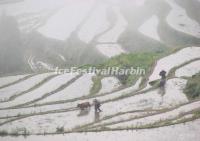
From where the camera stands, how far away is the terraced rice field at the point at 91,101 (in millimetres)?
18656

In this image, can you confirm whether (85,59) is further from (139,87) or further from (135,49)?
(139,87)

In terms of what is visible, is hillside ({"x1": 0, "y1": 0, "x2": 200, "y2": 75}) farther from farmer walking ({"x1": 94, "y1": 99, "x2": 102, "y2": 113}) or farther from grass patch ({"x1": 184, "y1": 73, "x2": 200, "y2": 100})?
farmer walking ({"x1": 94, "y1": 99, "x2": 102, "y2": 113})

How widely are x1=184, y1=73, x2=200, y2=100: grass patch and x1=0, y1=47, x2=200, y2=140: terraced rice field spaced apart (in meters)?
0.29

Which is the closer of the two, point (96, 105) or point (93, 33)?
→ point (96, 105)

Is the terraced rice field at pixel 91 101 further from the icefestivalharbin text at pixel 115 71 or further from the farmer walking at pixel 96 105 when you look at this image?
the icefestivalharbin text at pixel 115 71

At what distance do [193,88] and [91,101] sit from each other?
521 cm

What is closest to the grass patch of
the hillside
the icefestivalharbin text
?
the icefestivalharbin text

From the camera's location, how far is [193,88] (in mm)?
21859

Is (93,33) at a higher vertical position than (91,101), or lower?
higher

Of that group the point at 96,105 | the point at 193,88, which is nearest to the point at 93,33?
the point at 193,88

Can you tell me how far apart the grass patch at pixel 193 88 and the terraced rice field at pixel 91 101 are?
0.95 feet

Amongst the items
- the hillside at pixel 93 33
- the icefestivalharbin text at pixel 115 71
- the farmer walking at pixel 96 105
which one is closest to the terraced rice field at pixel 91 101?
the farmer walking at pixel 96 105

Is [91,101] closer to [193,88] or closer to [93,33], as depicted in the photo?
[193,88]

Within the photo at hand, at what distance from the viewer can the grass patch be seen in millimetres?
21375
